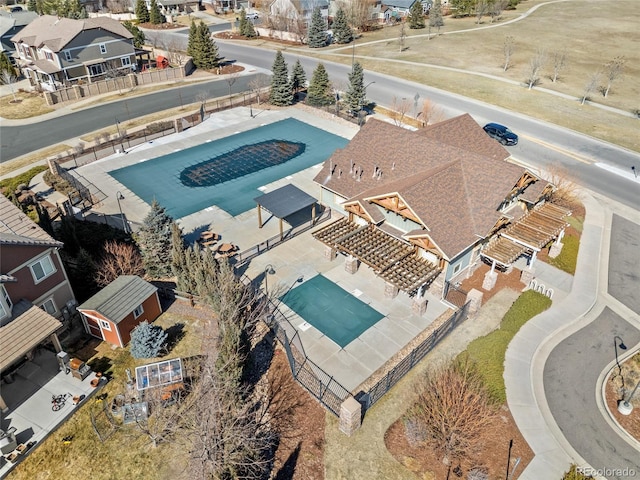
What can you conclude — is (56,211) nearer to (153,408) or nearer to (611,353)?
(153,408)

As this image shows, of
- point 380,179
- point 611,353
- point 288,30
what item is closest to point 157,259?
point 380,179

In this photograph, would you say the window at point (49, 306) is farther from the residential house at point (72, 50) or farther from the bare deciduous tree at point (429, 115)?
the residential house at point (72, 50)

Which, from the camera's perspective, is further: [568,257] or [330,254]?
[568,257]

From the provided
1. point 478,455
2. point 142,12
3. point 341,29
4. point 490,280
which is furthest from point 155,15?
point 478,455

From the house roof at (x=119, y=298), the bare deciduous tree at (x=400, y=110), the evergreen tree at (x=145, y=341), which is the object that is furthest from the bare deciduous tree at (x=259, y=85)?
the evergreen tree at (x=145, y=341)

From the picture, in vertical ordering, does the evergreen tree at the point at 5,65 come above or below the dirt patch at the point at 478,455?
above

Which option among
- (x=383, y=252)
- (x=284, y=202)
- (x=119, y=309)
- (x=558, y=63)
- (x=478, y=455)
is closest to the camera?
(x=478, y=455)

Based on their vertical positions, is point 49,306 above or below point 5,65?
below

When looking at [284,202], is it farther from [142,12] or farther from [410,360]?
[142,12]
